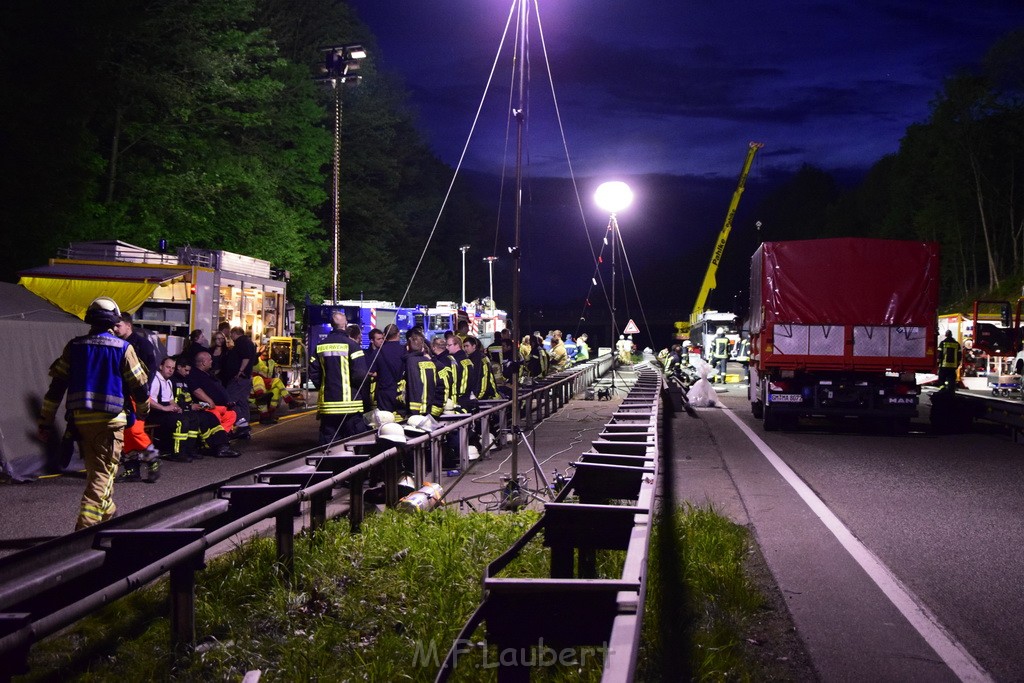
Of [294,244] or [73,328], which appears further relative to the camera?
[294,244]

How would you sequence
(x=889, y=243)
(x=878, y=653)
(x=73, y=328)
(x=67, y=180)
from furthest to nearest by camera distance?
(x=67, y=180) → (x=889, y=243) → (x=73, y=328) → (x=878, y=653)

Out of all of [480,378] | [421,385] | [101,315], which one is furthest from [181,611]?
[480,378]

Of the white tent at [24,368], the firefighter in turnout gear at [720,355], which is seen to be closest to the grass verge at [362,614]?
the white tent at [24,368]

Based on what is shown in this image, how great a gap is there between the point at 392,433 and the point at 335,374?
259 cm

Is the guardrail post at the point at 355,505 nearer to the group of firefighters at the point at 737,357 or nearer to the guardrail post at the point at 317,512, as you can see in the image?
the guardrail post at the point at 317,512

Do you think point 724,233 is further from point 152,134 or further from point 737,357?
point 152,134

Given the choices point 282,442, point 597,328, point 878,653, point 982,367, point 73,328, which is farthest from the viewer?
point 597,328

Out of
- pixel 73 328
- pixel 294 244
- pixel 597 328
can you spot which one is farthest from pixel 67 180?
pixel 597 328

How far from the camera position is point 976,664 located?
477 centimetres

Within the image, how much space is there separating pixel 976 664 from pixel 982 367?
113 ft

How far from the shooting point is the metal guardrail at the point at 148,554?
3.41 m

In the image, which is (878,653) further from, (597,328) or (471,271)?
(597,328)

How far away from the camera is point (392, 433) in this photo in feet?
28.7

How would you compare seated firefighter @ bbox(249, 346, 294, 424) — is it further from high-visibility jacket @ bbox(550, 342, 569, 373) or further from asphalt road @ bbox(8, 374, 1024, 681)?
high-visibility jacket @ bbox(550, 342, 569, 373)
